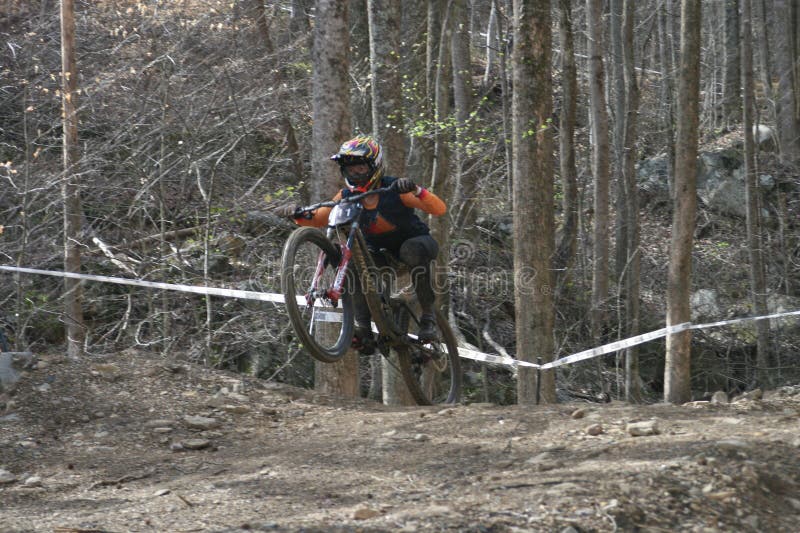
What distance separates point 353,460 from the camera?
216 inches

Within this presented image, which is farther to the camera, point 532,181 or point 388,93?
point 388,93

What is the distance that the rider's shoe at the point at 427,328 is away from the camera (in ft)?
25.4

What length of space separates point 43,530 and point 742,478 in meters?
3.47

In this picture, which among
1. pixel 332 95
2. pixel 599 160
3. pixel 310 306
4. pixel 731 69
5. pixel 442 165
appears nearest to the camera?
pixel 310 306

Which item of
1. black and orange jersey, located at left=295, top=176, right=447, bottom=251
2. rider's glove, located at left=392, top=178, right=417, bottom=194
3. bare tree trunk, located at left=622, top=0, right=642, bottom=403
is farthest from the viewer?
bare tree trunk, located at left=622, top=0, right=642, bottom=403

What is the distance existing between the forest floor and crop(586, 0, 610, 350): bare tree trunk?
26.8 ft

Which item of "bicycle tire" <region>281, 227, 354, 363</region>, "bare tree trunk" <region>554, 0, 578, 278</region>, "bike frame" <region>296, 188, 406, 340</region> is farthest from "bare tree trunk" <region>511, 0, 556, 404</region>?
"bare tree trunk" <region>554, 0, 578, 278</region>

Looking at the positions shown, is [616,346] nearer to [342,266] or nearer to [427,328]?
[427,328]

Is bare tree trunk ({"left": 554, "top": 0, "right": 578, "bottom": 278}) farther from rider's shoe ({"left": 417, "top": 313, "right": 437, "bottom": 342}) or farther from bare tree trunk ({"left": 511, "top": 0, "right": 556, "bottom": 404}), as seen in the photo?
rider's shoe ({"left": 417, "top": 313, "right": 437, "bottom": 342})

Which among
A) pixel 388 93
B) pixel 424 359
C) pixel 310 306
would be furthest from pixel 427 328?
pixel 388 93

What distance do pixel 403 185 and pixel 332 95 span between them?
300 centimetres

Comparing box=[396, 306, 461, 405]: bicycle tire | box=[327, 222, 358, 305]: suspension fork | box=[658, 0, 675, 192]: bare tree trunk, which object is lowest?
box=[396, 306, 461, 405]: bicycle tire

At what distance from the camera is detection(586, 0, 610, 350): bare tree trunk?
15188 mm

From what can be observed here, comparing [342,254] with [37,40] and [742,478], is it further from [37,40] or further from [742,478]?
[37,40]
